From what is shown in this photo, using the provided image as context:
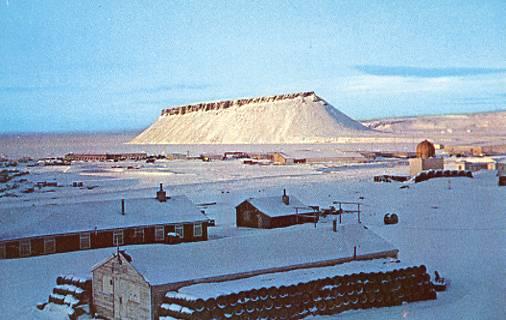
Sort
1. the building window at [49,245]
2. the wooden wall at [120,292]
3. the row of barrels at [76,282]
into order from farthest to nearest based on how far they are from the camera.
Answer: the building window at [49,245]
the row of barrels at [76,282]
the wooden wall at [120,292]

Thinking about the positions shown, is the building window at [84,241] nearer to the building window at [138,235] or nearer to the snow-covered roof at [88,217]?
the snow-covered roof at [88,217]

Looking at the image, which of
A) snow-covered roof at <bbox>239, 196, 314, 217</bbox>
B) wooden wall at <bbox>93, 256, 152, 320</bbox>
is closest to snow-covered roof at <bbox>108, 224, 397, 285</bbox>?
wooden wall at <bbox>93, 256, 152, 320</bbox>

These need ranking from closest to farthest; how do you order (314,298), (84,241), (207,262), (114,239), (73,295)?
(314,298) < (207,262) < (73,295) < (84,241) < (114,239)

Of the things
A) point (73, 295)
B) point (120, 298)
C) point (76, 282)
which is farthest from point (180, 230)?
point (120, 298)

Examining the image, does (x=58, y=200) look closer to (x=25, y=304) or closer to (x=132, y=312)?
(x=25, y=304)

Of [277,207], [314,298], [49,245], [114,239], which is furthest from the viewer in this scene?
[277,207]

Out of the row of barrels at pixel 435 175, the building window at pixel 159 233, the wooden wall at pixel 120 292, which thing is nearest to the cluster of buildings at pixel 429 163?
the row of barrels at pixel 435 175

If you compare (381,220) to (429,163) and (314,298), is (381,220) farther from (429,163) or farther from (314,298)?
(429,163)
